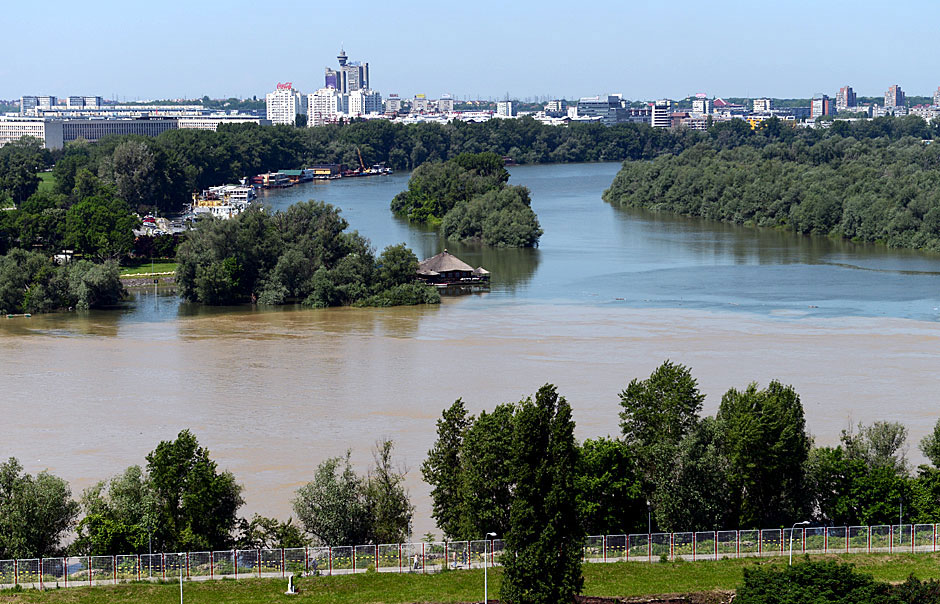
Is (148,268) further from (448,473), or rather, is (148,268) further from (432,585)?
(432,585)

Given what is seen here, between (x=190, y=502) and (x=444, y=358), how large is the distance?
30.6 ft

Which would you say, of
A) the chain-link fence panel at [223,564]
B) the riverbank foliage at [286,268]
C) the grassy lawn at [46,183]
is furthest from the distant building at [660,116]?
the chain-link fence panel at [223,564]

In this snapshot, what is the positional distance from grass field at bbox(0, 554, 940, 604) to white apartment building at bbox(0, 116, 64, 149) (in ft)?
260

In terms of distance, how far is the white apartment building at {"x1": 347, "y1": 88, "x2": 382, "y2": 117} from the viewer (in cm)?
14800

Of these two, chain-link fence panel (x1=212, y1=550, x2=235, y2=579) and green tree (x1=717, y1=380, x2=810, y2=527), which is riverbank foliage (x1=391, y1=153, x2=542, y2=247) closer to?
green tree (x1=717, y1=380, x2=810, y2=527)

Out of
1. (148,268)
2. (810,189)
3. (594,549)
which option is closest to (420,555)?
(594,549)

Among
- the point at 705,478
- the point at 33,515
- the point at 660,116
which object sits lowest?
the point at 33,515

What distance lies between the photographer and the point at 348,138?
72.1m

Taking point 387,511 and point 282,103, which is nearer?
point 387,511

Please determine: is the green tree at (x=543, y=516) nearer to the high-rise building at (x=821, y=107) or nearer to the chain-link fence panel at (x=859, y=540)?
the chain-link fence panel at (x=859, y=540)

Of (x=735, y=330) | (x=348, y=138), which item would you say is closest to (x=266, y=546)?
(x=735, y=330)

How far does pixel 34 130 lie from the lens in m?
89.8

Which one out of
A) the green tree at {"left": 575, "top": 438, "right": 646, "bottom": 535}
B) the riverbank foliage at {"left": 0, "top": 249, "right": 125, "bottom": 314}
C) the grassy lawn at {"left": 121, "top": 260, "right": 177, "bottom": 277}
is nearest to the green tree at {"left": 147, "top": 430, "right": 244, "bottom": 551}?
the green tree at {"left": 575, "top": 438, "right": 646, "bottom": 535}

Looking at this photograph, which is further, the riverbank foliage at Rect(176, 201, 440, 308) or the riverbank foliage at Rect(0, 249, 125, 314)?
the riverbank foliage at Rect(176, 201, 440, 308)
